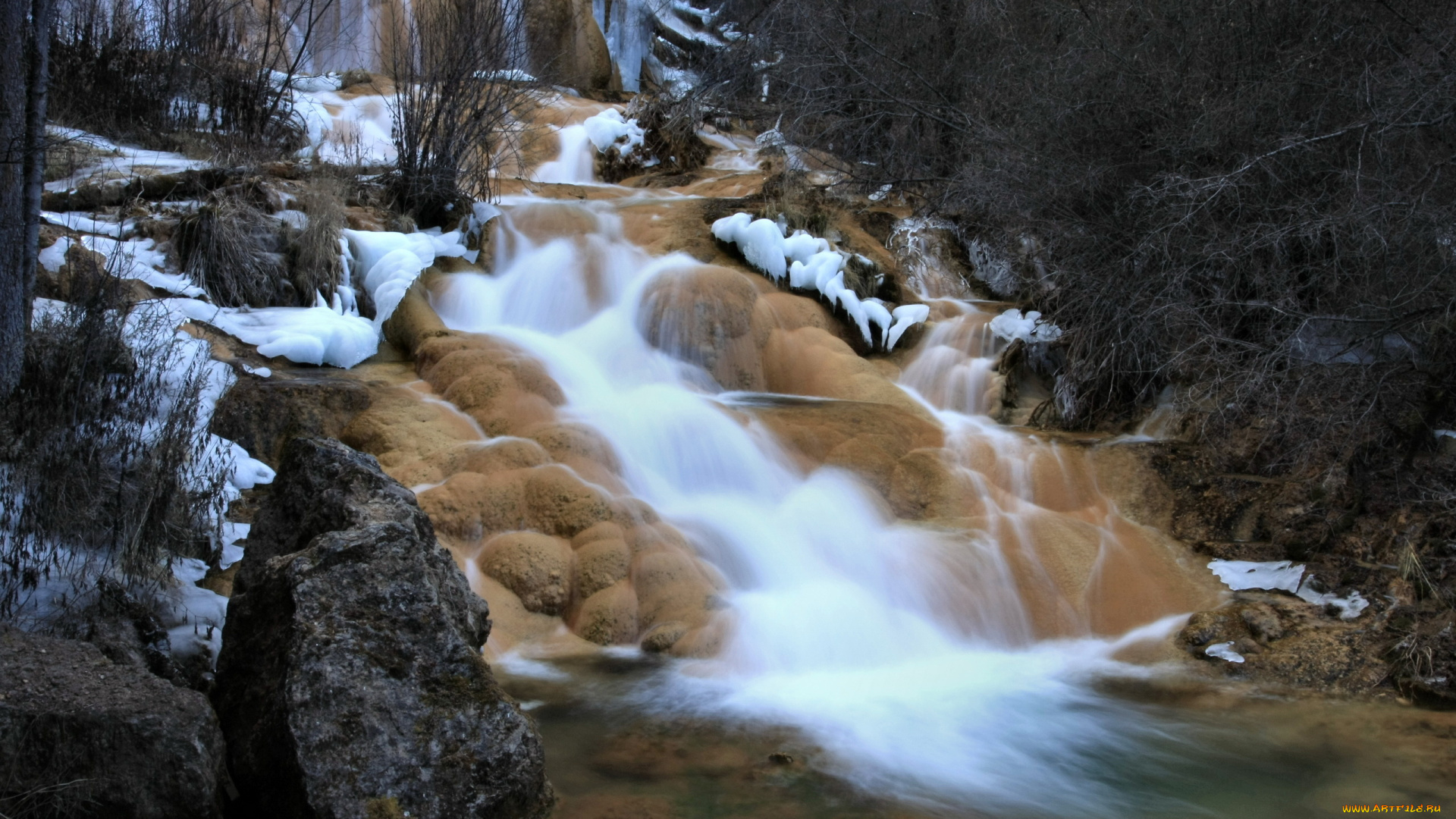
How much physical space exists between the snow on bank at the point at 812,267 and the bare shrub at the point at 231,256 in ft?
12.2

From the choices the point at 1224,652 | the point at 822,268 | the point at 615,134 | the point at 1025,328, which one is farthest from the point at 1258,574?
the point at 615,134

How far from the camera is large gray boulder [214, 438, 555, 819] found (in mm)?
2912

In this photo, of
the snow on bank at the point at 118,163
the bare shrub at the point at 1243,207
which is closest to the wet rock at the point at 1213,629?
the bare shrub at the point at 1243,207

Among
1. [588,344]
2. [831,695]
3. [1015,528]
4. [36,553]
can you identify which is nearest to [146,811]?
[36,553]

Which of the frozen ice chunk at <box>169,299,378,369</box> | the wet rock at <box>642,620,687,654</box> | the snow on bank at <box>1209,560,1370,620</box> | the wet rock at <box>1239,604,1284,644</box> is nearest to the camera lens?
the wet rock at <box>642,620,687,654</box>

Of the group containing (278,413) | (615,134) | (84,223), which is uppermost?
(615,134)

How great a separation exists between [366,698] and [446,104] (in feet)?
23.3

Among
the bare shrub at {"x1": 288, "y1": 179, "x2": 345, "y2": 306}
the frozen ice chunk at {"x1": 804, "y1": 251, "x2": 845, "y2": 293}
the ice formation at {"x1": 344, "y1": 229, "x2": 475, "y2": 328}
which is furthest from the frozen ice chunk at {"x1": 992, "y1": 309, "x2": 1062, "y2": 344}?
the bare shrub at {"x1": 288, "y1": 179, "x2": 345, "y2": 306}

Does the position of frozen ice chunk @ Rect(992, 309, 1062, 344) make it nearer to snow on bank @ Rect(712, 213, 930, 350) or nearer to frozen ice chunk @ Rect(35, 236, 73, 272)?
snow on bank @ Rect(712, 213, 930, 350)

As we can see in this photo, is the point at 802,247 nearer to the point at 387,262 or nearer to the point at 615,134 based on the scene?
the point at 387,262

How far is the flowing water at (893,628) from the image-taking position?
3.92m

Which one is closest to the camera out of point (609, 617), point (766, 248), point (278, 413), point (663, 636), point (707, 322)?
point (663, 636)

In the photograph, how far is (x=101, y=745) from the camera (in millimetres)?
2689

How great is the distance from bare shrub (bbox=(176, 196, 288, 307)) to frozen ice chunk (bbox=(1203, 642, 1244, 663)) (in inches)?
242
